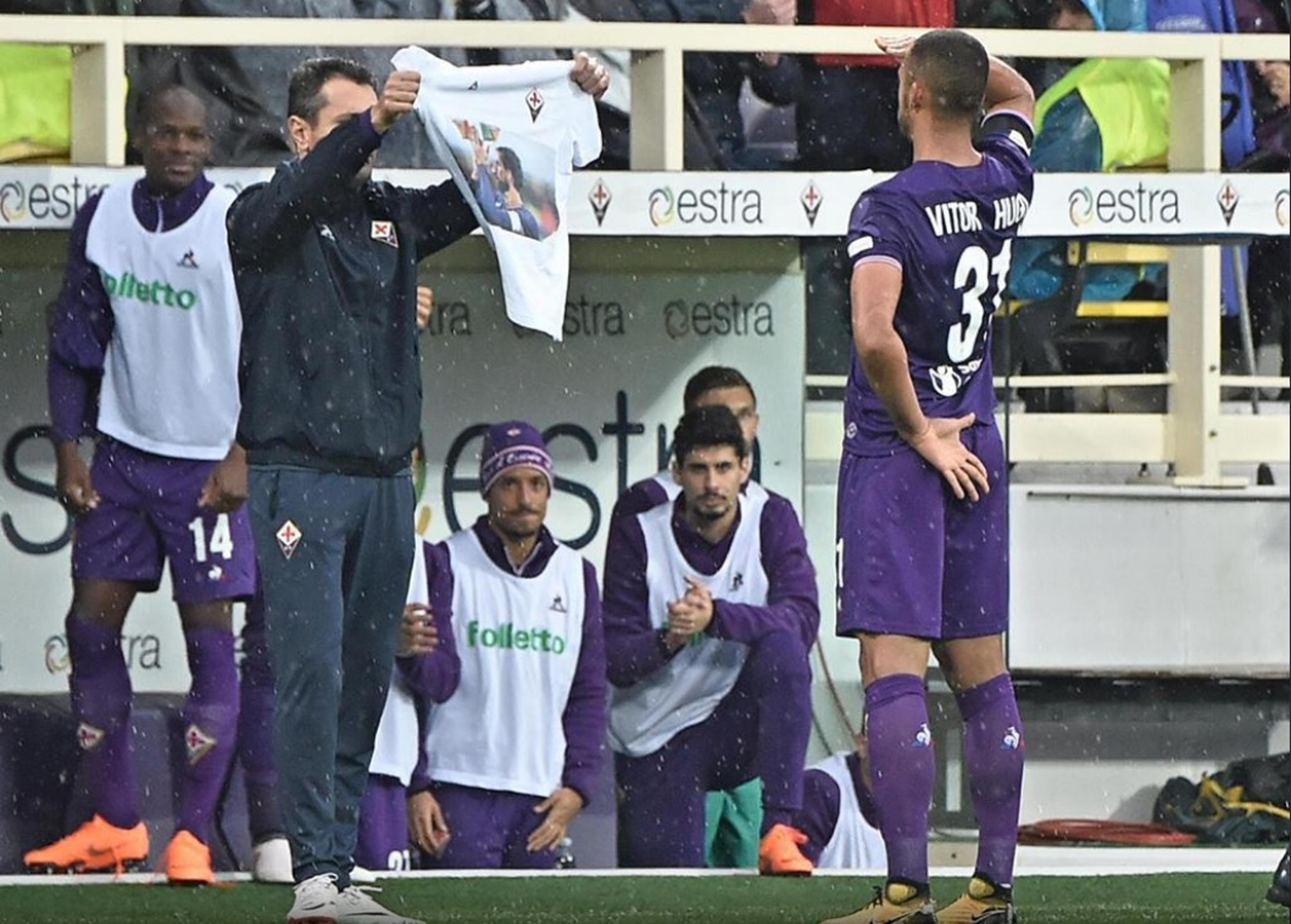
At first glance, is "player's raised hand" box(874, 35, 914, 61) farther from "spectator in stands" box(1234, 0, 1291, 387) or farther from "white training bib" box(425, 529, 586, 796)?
"spectator in stands" box(1234, 0, 1291, 387)

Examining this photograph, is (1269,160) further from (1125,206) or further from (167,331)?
(167,331)

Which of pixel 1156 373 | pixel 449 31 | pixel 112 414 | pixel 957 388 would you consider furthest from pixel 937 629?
pixel 1156 373

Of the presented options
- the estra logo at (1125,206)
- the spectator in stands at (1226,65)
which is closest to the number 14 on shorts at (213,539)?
the estra logo at (1125,206)

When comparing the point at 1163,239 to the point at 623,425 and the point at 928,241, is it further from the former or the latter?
the point at 928,241

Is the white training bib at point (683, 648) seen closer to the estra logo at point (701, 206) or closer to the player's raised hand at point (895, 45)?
the estra logo at point (701, 206)

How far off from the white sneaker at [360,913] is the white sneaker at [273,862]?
1.90 metres

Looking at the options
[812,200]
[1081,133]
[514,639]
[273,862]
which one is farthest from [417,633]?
[1081,133]

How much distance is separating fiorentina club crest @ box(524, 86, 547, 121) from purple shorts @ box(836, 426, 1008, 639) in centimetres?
157

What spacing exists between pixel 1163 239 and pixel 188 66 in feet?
11.0

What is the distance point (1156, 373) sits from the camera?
1163 cm

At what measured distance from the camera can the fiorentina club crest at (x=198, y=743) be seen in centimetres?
816

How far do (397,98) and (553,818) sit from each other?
3274 mm

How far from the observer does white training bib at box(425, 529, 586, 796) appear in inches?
349

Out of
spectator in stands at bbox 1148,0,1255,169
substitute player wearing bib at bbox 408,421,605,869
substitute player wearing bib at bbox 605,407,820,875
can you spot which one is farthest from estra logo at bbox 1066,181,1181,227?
substitute player wearing bib at bbox 408,421,605,869
